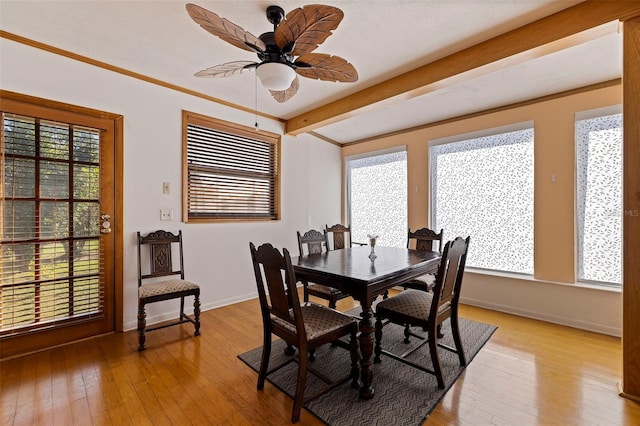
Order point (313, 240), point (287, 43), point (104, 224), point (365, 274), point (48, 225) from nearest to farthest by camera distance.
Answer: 1. point (287, 43)
2. point (365, 274)
3. point (48, 225)
4. point (104, 224)
5. point (313, 240)

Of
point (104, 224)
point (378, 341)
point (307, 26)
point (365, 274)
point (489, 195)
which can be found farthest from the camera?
point (489, 195)

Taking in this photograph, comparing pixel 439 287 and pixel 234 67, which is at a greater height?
pixel 234 67

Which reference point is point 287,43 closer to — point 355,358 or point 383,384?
point 355,358

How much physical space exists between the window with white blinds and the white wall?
26 centimetres

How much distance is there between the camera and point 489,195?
3.68m

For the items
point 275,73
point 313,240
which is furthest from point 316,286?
point 275,73

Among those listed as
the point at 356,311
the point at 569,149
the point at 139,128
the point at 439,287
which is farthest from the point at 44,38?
the point at 569,149

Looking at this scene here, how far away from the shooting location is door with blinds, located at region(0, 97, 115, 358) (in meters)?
2.35

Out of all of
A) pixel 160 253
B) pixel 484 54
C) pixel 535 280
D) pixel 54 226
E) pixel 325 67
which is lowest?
pixel 535 280

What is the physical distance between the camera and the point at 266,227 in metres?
4.14

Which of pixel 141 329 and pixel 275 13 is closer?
pixel 275 13

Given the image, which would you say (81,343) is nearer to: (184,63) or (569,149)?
(184,63)

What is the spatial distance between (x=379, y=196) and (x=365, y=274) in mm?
3086

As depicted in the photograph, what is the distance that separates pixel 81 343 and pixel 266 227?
2.27 meters
